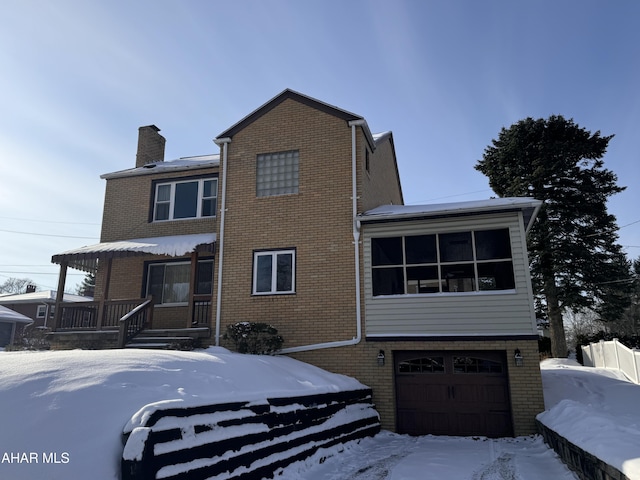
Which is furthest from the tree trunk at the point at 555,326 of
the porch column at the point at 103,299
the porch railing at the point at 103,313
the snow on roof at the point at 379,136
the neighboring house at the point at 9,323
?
the neighboring house at the point at 9,323

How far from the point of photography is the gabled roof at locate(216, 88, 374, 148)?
13248 mm

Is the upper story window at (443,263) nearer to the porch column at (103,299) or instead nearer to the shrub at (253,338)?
the shrub at (253,338)

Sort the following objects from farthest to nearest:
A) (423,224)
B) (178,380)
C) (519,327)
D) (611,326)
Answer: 1. (611,326)
2. (423,224)
3. (519,327)
4. (178,380)

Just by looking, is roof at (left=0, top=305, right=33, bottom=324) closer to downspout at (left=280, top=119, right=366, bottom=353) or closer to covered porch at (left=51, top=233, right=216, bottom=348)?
covered porch at (left=51, top=233, right=216, bottom=348)

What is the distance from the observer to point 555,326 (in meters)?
25.7

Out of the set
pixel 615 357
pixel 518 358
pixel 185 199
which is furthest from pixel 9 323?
pixel 615 357

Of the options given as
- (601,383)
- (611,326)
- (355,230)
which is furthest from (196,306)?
(611,326)

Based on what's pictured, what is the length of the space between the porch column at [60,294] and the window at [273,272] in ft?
19.3

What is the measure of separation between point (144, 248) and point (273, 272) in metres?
3.82

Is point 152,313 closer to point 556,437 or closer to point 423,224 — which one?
point 423,224

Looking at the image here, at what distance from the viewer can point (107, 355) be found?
239 inches

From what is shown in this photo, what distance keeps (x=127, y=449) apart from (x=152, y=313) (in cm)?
1000

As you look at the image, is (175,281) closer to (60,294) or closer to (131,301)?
(131,301)

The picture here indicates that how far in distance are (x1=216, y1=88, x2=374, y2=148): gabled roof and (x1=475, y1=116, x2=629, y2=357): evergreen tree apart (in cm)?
1627
